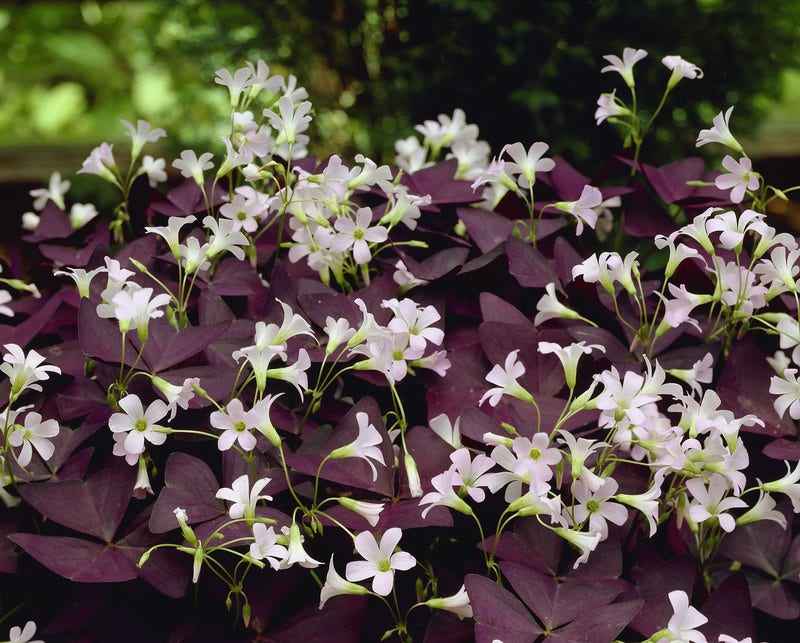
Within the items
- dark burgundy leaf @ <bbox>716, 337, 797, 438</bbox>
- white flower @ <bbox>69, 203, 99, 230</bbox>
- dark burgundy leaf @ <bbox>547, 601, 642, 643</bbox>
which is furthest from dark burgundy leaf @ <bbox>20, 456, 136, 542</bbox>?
dark burgundy leaf @ <bbox>716, 337, 797, 438</bbox>

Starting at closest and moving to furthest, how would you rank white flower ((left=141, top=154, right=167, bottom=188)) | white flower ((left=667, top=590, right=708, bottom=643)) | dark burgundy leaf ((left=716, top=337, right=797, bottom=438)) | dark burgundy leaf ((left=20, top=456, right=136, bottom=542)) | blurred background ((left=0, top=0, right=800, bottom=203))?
1. white flower ((left=667, top=590, right=708, bottom=643))
2. dark burgundy leaf ((left=20, top=456, right=136, bottom=542))
3. dark burgundy leaf ((left=716, top=337, right=797, bottom=438))
4. white flower ((left=141, top=154, right=167, bottom=188))
5. blurred background ((left=0, top=0, right=800, bottom=203))

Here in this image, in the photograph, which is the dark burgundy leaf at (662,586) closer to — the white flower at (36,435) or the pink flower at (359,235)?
the pink flower at (359,235)

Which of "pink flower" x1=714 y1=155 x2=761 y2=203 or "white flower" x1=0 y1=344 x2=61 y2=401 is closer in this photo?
"white flower" x1=0 y1=344 x2=61 y2=401

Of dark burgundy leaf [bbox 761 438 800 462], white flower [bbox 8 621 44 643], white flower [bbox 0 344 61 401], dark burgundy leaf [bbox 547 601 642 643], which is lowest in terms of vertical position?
white flower [bbox 8 621 44 643]

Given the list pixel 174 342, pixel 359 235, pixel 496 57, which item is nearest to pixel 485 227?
pixel 359 235

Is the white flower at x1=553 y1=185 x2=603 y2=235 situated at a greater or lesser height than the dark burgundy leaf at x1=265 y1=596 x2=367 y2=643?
greater

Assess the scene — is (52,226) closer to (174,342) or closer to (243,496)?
(174,342)

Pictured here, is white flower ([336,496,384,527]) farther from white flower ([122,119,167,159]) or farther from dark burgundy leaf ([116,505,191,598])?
white flower ([122,119,167,159])
